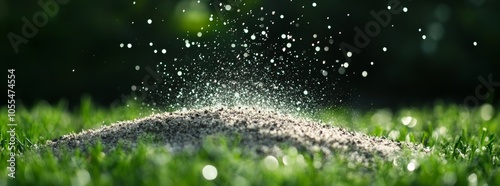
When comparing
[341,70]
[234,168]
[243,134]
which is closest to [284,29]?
[341,70]

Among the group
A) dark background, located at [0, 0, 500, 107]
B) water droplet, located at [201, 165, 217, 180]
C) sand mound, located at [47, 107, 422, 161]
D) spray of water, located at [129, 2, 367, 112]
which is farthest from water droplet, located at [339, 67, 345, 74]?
water droplet, located at [201, 165, 217, 180]

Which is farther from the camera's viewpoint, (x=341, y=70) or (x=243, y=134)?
(x=341, y=70)

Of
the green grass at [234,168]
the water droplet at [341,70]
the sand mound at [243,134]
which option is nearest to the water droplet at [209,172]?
the green grass at [234,168]

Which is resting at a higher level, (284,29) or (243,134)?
(284,29)

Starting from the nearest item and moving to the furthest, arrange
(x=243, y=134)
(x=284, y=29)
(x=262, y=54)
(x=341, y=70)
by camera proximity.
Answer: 1. (x=243, y=134)
2. (x=262, y=54)
3. (x=284, y=29)
4. (x=341, y=70)

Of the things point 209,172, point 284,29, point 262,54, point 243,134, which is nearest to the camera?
point 209,172

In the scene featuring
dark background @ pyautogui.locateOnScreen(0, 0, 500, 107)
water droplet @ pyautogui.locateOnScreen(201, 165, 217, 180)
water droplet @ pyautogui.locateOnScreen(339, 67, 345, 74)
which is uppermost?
dark background @ pyautogui.locateOnScreen(0, 0, 500, 107)

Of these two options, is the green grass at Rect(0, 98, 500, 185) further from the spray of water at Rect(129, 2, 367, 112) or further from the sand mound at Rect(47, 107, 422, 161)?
the spray of water at Rect(129, 2, 367, 112)

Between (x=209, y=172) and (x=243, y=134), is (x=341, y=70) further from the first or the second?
(x=209, y=172)
